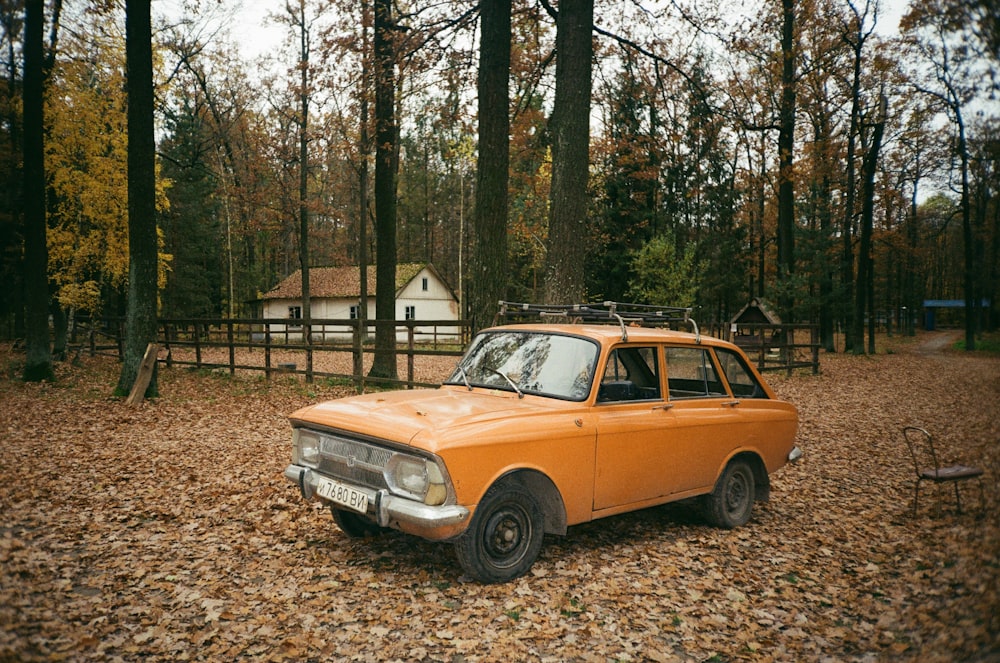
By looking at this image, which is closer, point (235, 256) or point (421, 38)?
point (421, 38)

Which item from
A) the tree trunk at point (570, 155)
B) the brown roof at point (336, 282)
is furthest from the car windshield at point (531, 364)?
the brown roof at point (336, 282)

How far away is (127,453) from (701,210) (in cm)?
3784

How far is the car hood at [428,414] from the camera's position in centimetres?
420

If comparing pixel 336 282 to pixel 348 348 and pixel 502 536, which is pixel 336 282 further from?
pixel 502 536

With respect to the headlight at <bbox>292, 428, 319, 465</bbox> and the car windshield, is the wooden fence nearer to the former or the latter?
the car windshield

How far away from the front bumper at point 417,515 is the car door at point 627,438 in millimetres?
1310

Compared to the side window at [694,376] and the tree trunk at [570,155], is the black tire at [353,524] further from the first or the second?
the tree trunk at [570,155]

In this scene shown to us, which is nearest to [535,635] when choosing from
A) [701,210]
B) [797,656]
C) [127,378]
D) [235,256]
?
[797,656]

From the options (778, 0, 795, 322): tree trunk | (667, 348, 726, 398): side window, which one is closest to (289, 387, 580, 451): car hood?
(667, 348, 726, 398): side window

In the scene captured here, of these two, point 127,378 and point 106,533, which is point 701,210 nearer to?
point 127,378

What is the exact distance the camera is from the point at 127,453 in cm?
837

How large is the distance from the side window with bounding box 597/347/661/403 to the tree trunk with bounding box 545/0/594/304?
3343 mm

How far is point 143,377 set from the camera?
1212cm

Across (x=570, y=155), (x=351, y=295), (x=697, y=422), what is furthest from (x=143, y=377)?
(x=351, y=295)
